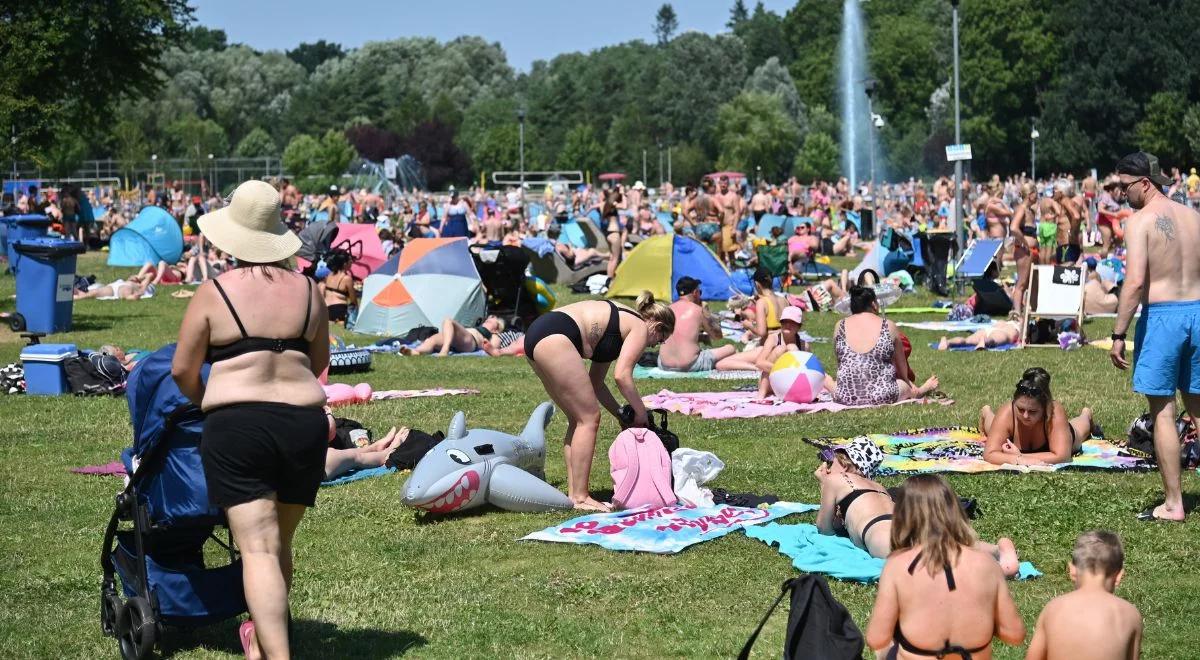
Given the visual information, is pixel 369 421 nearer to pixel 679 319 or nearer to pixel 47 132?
pixel 679 319

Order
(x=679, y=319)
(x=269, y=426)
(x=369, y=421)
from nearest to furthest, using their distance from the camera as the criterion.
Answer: (x=269, y=426) → (x=369, y=421) → (x=679, y=319)

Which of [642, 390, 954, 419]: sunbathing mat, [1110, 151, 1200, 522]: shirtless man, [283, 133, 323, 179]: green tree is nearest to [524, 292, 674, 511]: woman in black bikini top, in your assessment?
[1110, 151, 1200, 522]: shirtless man

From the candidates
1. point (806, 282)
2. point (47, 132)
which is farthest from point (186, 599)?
point (47, 132)

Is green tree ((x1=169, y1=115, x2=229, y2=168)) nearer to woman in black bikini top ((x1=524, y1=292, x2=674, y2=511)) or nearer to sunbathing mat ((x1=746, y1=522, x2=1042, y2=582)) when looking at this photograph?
woman in black bikini top ((x1=524, y1=292, x2=674, y2=511))

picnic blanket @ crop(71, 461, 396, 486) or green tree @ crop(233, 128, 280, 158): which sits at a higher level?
green tree @ crop(233, 128, 280, 158)

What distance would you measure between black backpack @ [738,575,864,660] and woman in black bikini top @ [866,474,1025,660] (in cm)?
10

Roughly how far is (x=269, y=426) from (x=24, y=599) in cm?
214

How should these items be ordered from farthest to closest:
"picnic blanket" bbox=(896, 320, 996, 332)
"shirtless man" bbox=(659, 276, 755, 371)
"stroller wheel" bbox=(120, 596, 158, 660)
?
"picnic blanket" bbox=(896, 320, 996, 332) → "shirtless man" bbox=(659, 276, 755, 371) → "stroller wheel" bbox=(120, 596, 158, 660)

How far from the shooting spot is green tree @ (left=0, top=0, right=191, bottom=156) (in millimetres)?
26375

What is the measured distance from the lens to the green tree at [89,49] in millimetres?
26375

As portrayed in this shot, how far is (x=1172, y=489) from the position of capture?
7.38 metres

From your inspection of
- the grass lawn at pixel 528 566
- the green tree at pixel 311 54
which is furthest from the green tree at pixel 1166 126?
the green tree at pixel 311 54

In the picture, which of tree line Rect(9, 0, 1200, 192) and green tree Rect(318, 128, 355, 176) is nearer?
tree line Rect(9, 0, 1200, 192)

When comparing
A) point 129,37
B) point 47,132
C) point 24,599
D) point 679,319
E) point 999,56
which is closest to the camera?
point 24,599
